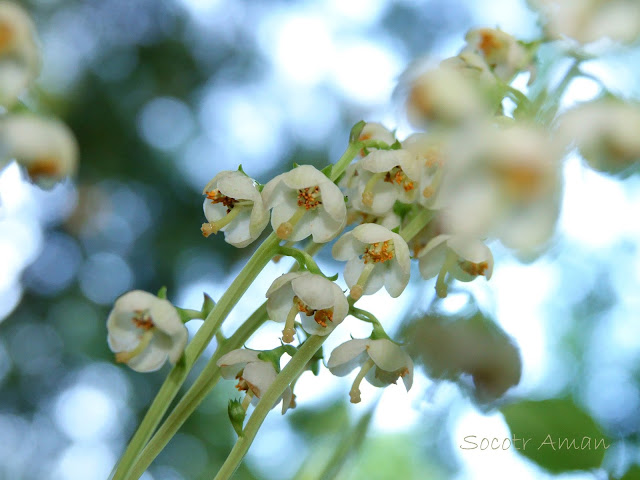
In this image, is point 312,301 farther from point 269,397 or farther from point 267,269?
point 267,269

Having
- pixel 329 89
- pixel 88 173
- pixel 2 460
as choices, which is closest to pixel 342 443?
pixel 2 460

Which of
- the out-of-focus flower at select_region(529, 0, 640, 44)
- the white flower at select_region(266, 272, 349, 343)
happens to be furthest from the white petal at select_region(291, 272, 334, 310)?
the out-of-focus flower at select_region(529, 0, 640, 44)

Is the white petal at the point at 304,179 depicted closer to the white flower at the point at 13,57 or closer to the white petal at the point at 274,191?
the white petal at the point at 274,191

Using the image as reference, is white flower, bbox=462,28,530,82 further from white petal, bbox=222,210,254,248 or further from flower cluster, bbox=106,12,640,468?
white petal, bbox=222,210,254,248

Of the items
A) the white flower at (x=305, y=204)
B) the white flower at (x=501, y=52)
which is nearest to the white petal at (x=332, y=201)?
the white flower at (x=305, y=204)

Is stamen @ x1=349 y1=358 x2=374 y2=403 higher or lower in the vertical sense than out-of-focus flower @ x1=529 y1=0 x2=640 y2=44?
lower

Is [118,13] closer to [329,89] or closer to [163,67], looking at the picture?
[163,67]

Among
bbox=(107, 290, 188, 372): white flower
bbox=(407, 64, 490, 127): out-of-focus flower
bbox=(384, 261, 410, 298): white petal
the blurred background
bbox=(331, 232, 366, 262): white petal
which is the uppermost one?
bbox=(407, 64, 490, 127): out-of-focus flower

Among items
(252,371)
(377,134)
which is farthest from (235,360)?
Result: (377,134)
